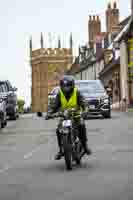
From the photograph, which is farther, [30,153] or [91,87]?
[91,87]

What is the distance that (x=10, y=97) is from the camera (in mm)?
34969

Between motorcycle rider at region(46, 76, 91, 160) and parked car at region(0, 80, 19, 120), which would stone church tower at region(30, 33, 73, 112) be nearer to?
parked car at region(0, 80, 19, 120)

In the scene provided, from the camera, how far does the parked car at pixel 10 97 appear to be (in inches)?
1348

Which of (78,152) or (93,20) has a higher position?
(93,20)

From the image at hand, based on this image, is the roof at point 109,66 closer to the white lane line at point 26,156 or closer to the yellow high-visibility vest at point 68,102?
the white lane line at point 26,156

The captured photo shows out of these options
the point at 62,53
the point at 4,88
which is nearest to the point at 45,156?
the point at 4,88

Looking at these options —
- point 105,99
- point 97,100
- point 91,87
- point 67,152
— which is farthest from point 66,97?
point 91,87

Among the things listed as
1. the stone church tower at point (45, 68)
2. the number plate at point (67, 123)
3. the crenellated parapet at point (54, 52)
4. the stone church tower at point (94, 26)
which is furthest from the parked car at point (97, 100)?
the crenellated parapet at point (54, 52)

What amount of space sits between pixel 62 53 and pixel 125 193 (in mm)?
162393

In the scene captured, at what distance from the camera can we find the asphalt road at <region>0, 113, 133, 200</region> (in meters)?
9.12

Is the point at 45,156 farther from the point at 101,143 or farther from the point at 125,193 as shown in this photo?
the point at 125,193

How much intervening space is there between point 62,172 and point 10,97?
2327cm

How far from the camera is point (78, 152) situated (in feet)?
42.0

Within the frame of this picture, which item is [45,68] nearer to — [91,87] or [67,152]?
[91,87]
